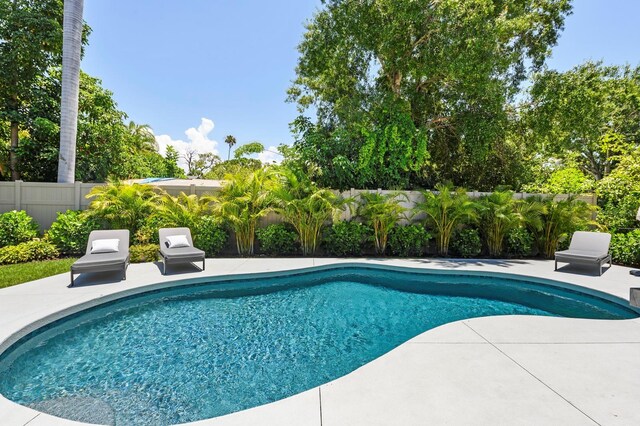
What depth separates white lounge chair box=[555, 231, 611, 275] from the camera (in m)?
6.92

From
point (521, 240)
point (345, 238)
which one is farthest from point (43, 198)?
point (521, 240)

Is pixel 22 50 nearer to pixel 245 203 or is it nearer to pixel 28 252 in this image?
pixel 28 252

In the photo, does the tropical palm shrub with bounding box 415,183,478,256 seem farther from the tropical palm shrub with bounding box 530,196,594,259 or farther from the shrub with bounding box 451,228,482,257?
the tropical palm shrub with bounding box 530,196,594,259

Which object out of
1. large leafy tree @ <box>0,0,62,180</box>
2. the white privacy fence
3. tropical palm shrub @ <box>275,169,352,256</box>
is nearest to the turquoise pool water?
tropical palm shrub @ <box>275,169,352,256</box>

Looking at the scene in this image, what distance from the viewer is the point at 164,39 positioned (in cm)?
1098

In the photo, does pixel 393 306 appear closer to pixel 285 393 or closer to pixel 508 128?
pixel 285 393

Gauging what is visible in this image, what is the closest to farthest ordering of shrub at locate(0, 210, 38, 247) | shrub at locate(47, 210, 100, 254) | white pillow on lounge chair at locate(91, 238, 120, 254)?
1. white pillow on lounge chair at locate(91, 238, 120, 254)
2. shrub at locate(0, 210, 38, 247)
3. shrub at locate(47, 210, 100, 254)

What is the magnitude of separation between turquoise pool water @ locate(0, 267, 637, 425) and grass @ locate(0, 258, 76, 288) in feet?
7.66

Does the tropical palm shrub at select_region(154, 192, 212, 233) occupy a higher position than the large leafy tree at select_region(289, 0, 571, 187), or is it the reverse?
the large leafy tree at select_region(289, 0, 571, 187)

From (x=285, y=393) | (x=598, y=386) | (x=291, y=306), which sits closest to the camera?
(x=598, y=386)

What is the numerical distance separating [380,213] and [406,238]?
3.79 feet

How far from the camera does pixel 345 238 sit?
8828mm

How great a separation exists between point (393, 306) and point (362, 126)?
631 cm

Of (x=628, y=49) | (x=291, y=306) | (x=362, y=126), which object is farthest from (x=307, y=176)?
(x=628, y=49)
